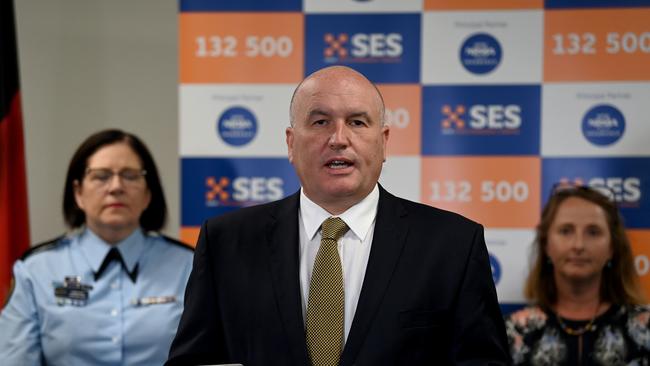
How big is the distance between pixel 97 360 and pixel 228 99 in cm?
125

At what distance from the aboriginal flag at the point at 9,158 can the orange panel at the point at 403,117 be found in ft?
5.72

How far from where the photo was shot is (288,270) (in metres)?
1.88

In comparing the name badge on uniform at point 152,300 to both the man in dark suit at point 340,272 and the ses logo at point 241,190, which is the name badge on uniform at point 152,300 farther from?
the man in dark suit at point 340,272

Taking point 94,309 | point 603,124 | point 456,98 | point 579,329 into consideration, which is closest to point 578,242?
point 579,329

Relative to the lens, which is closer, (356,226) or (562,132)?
(356,226)

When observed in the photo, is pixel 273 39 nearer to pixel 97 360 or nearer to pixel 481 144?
pixel 481 144

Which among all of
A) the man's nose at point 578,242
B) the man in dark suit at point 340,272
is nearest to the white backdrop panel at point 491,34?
the man's nose at point 578,242

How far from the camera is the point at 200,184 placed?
3.54 metres

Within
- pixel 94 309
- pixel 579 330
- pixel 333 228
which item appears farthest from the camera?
pixel 579 330

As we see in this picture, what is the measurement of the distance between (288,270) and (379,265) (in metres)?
0.22

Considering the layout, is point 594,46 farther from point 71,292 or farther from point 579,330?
point 71,292

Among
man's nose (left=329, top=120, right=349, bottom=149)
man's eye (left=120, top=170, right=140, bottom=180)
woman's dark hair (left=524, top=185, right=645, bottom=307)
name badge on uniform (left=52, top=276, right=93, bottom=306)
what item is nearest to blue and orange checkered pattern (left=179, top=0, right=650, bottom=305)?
woman's dark hair (left=524, top=185, right=645, bottom=307)

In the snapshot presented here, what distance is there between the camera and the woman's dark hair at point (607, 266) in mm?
3311

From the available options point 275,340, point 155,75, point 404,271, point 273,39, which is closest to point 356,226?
point 404,271
